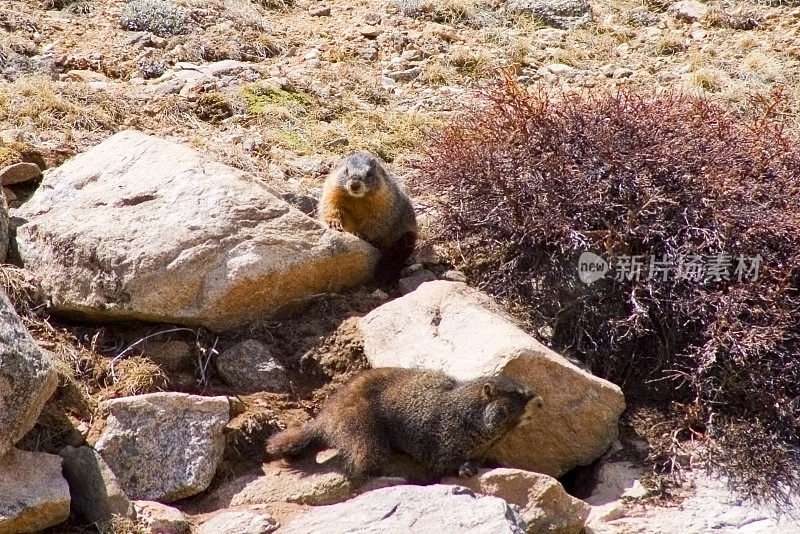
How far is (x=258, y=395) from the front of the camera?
6.76 m

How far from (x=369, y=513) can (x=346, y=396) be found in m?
1.14

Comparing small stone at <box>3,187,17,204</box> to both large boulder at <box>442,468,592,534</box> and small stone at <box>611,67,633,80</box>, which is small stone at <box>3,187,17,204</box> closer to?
large boulder at <box>442,468,592,534</box>

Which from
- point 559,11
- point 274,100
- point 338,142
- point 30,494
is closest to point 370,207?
point 338,142

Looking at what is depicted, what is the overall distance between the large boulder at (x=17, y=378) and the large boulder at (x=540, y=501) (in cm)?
271

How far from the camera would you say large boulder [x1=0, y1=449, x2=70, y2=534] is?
204 inches

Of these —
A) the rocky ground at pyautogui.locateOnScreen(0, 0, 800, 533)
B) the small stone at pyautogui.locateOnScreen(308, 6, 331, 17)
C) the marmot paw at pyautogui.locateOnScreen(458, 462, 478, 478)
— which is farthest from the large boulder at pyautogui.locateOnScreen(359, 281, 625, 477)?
the small stone at pyautogui.locateOnScreen(308, 6, 331, 17)

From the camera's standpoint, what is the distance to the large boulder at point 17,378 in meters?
5.29

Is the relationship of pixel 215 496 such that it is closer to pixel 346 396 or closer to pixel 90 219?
pixel 346 396

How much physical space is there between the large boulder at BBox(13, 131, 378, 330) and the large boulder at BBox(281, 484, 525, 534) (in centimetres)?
204

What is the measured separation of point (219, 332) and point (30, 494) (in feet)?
6.98

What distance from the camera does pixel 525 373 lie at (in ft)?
21.3

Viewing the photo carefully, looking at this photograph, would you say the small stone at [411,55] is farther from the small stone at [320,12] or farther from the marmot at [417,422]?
the marmot at [417,422]

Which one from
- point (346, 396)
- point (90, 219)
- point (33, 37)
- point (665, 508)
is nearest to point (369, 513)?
point (346, 396)
